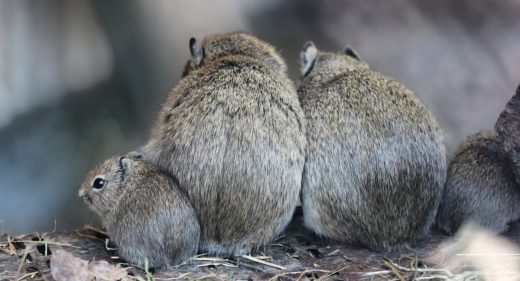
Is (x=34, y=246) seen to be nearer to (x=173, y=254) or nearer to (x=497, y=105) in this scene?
(x=173, y=254)

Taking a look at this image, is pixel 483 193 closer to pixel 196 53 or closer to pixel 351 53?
pixel 351 53

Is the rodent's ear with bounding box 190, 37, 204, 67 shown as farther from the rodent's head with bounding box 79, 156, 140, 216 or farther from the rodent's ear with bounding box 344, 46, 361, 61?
the rodent's ear with bounding box 344, 46, 361, 61

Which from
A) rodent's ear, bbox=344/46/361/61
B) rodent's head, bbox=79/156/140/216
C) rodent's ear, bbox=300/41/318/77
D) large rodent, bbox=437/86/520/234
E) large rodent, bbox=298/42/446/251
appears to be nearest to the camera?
rodent's head, bbox=79/156/140/216

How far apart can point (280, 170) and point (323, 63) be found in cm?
129

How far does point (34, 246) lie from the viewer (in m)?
4.51

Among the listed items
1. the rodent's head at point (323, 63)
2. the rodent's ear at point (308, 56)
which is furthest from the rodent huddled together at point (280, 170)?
the rodent's ear at point (308, 56)

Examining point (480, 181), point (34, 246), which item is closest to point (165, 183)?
point (34, 246)

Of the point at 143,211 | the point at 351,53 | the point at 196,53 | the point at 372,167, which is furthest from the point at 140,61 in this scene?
the point at 372,167

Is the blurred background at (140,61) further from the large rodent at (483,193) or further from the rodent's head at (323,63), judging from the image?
the large rodent at (483,193)

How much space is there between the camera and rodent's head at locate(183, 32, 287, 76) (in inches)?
197

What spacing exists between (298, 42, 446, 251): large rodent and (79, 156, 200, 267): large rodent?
3.20 feet

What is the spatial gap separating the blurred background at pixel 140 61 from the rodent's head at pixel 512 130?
131 cm

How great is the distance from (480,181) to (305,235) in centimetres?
139

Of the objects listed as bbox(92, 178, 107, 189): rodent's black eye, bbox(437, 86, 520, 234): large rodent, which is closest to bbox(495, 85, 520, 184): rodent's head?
bbox(437, 86, 520, 234): large rodent
